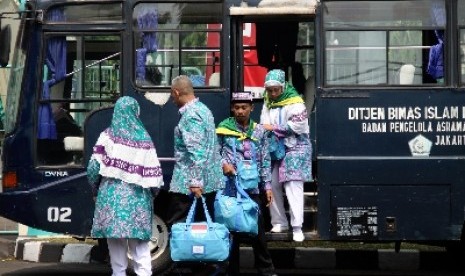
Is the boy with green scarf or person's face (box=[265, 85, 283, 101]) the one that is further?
person's face (box=[265, 85, 283, 101])

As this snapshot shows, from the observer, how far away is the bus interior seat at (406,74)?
10.5 meters

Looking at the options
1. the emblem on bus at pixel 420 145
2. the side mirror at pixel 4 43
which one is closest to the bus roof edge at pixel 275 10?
the emblem on bus at pixel 420 145

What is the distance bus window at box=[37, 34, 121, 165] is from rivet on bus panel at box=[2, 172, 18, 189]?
275 mm

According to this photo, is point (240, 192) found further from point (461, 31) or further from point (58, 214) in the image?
point (461, 31)

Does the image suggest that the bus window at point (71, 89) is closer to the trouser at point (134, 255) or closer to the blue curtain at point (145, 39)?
the blue curtain at point (145, 39)

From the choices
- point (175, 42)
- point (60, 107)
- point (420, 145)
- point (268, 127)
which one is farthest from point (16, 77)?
point (420, 145)

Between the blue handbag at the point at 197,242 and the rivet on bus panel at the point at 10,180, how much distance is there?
190 cm

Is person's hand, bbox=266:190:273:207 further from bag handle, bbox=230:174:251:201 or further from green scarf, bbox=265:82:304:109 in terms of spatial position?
green scarf, bbox=265:82:304:109

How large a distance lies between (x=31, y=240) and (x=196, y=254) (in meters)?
4.31

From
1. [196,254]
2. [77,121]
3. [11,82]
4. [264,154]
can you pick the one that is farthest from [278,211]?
[11,82]

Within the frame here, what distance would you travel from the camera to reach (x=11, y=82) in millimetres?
11062

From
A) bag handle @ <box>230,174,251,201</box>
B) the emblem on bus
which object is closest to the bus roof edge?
the emblem on bus

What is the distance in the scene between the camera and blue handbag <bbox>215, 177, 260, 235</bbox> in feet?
32.0

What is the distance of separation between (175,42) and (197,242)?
6.65ft
